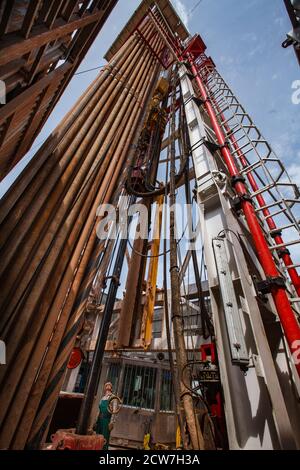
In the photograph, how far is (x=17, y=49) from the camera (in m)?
1.65

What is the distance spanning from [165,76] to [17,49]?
895 cm

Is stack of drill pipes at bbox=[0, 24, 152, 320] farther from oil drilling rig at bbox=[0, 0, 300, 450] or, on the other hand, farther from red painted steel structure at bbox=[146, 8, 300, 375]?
red painted steel structure at bbox=[146, 8, 300, 375]

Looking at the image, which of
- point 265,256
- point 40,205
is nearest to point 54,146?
point 40,205

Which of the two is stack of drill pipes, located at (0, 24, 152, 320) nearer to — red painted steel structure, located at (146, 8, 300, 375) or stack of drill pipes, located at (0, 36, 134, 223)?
stack of drill pipes, located at (0, 36, 134, 223)

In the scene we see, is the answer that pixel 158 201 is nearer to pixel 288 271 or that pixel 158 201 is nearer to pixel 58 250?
pixel 288 271

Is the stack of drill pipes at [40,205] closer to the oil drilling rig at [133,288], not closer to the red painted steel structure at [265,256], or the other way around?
the oil drilling rig at [133,288]

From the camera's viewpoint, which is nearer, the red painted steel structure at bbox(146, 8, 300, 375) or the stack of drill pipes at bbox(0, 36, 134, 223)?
the red painted steel structure at bbox(146, 8, 300, 375)

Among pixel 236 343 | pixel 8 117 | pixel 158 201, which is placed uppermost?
pixel 158 201

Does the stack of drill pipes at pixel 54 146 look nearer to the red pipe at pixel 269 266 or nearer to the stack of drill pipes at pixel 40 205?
the stack of drill pipes at pixel 40 205

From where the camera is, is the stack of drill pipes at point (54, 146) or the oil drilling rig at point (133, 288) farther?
the stack of drill pipes at point (54, 146)

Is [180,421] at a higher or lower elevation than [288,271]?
lower

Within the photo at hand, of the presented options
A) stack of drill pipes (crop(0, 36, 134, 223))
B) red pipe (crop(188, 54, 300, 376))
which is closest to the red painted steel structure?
red pipe (crop(188, 54, 300, 376))

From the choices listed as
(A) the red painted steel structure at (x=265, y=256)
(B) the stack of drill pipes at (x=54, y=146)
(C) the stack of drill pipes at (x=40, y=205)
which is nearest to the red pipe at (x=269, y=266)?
(A) the red painted steel structure at (x=265, y=256)

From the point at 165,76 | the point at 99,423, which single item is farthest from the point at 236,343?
the point at 165,76
